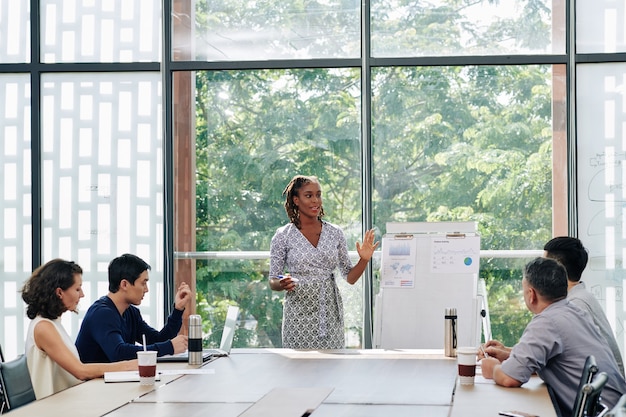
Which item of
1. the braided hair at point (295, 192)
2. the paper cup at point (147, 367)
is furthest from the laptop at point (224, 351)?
the braided hair at point (295, 192)

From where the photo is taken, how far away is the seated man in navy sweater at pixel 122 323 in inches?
177

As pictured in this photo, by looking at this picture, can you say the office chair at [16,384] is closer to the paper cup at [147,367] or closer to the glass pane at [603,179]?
the paper cup at [147,367]

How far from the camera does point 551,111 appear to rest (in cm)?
712

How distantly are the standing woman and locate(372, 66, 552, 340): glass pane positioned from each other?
1.09 m

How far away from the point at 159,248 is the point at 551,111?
3.19 m

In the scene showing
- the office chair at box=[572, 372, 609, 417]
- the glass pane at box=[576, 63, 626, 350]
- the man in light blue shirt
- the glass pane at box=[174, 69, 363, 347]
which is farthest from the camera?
the glass pane at box=[174, 69, 363, 347]

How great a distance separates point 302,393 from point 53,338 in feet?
4.06

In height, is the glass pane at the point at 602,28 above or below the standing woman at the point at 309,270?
above

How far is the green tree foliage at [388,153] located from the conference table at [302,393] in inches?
105

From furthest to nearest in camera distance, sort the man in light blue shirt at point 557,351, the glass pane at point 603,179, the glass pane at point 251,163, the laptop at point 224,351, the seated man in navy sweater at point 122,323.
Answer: the glass pane at point 251,163 → the glass pane at point 603,179 → the laptop at point 224,351 → the seated man in navy sweater at point 122,323 → the man in light blue shirt at point 557,351

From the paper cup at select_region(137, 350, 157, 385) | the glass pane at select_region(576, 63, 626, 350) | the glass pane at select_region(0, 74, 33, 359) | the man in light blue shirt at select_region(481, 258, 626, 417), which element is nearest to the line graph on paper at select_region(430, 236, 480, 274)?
the glass pane at select_region(576, 63, 626, 350)

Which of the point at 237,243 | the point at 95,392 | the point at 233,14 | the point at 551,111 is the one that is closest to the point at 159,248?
the point at 237,243

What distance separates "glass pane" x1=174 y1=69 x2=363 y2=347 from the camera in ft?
23.9

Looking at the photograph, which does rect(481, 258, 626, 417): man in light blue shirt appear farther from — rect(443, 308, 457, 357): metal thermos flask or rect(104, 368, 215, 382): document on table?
rect(104, 368, 215, 382): document on table
